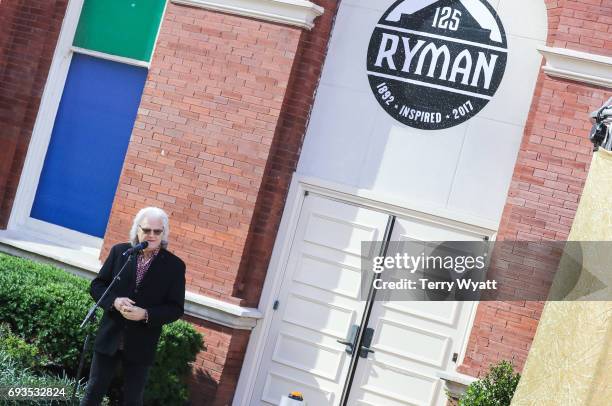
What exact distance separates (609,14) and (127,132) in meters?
5.91

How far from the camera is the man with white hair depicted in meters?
8.41

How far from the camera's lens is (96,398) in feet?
27.7

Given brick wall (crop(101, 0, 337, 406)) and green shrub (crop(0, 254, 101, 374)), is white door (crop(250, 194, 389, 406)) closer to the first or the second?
brick wall (crop(101, 0, 337, 406))

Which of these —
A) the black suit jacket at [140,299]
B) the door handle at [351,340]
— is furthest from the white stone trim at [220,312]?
the black suit jacket at [140,299]

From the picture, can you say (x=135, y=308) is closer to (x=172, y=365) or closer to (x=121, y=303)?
(x=121, y=303)

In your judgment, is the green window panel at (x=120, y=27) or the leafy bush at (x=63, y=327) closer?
the leafy bush at (x=63, y=327)

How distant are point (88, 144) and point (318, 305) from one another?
146 inches

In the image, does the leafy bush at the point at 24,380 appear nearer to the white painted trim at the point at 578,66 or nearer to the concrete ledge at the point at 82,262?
the concrete ledge at the point at 82,262

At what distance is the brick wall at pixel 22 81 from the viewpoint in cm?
1327

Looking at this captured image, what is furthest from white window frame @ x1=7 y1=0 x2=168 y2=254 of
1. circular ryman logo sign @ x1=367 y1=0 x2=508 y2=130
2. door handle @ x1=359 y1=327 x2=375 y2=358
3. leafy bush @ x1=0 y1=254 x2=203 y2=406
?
door handle @ x1=359 y1=327 x2=375 y2=358

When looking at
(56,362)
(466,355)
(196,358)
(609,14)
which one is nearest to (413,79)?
(609,14)

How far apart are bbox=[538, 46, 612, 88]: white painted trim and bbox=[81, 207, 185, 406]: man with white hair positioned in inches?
185

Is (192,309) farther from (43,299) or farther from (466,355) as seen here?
(466,355)

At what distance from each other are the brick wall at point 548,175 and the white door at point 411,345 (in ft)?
1.43
